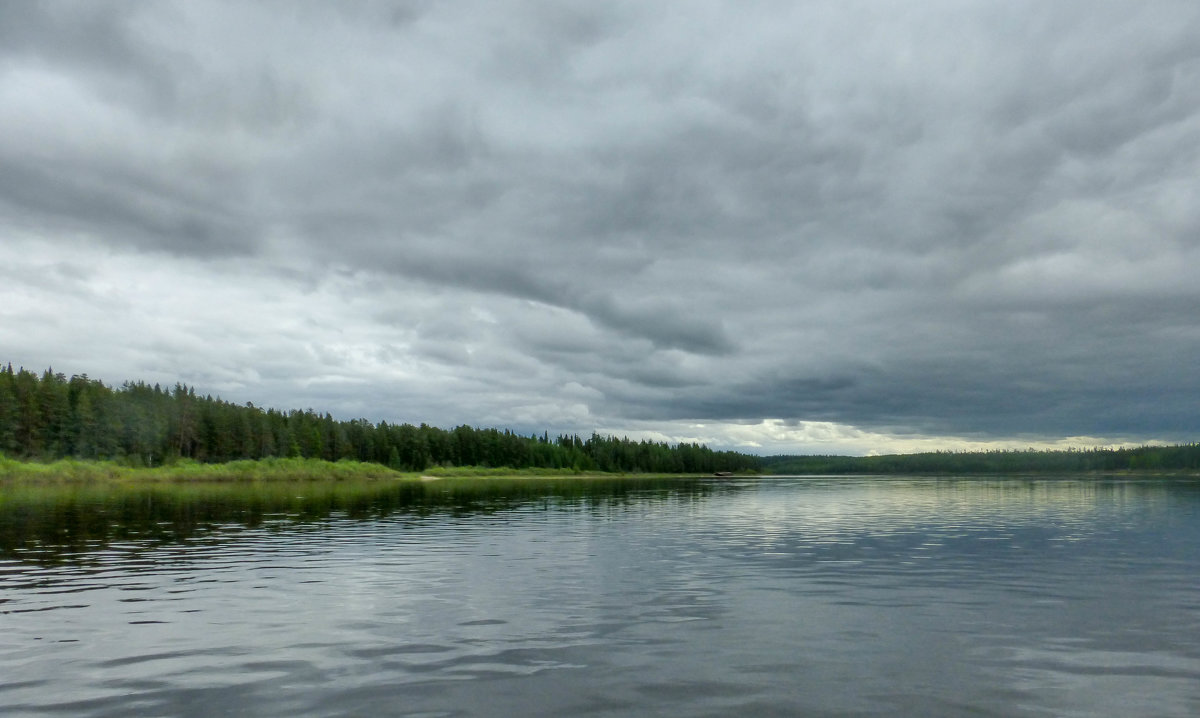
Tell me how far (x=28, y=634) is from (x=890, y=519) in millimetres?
62126

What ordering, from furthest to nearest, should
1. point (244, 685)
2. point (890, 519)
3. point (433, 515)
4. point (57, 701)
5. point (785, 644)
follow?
point (433, 515)
point (890, 519)
point (785, 644)
point (244, 685)
point (57, 701)

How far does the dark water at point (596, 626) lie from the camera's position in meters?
15.7

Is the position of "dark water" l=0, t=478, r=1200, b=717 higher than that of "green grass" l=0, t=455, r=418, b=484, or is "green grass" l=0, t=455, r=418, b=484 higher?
"dark water" l=0, t=478, r=1200, b=717

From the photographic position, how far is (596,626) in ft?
74.2

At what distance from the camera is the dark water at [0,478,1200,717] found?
15656 mm

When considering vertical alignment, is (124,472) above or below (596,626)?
below

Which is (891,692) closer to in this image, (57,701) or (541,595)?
(541,595)

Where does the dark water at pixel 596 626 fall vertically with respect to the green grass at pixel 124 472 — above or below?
above

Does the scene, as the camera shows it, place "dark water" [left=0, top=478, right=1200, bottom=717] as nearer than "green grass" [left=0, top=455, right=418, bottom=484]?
Yes

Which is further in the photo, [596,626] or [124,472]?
[124,472]

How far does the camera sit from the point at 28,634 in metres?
21.2

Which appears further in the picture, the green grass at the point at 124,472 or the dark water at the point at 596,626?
the green grass at the point at 124,472

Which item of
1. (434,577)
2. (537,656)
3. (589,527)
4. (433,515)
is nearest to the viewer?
(537,656)

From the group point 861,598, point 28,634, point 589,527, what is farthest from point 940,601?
point 589,527
